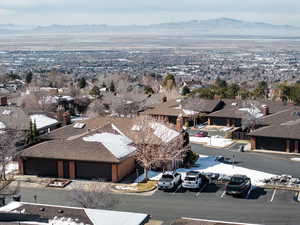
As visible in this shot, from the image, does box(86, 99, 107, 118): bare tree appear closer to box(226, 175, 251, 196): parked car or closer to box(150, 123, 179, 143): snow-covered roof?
box(150, 123, 179, 143): snow-covered roof

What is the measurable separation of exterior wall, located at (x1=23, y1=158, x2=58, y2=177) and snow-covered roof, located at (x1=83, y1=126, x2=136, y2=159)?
356cm

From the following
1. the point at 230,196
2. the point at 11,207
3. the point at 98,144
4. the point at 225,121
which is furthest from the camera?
the point at 225,121

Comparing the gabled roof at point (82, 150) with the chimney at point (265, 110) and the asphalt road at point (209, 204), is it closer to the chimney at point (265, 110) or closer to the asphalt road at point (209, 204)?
the asphalt road at point (209, 204)

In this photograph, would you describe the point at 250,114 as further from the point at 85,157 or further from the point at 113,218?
the point at 113,218

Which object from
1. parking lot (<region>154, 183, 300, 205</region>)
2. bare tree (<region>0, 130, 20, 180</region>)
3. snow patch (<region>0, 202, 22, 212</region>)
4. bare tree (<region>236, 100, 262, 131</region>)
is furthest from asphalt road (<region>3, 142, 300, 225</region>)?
bare tree (<region>236, 100, 262, 131</region>)

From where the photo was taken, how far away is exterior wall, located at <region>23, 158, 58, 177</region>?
44281 millimetres

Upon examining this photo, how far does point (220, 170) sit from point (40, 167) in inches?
621

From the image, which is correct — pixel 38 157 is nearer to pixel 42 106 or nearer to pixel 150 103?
pixel 42 106

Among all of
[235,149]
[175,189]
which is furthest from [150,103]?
[175,189]

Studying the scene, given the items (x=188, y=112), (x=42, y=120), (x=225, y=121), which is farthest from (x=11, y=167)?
(x=225, y=121)

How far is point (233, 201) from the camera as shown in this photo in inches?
1438

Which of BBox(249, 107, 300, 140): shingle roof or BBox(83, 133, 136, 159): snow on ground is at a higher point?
BBox(83, 133, 136, 159): snow on ground

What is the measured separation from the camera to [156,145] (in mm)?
45344

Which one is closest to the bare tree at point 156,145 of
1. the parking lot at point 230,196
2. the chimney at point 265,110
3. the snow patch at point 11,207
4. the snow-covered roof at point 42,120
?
the parking lot at point 230,196
